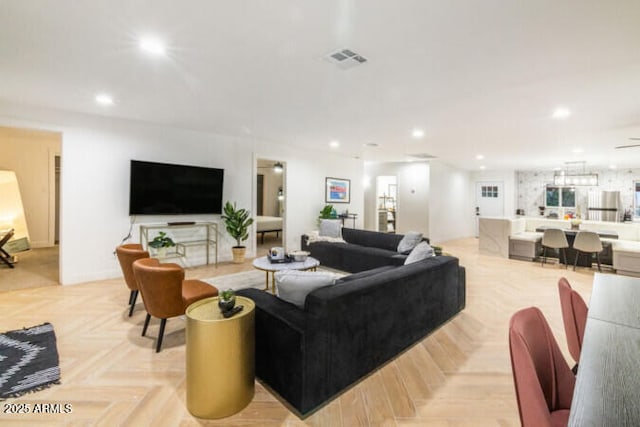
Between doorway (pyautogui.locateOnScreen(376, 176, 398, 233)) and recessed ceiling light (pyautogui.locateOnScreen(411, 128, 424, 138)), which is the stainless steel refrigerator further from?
recessed ceiling light (pyautogui.locateOnScreen(411, 128, 424, 138))

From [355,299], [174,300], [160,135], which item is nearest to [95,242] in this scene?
[160,135]

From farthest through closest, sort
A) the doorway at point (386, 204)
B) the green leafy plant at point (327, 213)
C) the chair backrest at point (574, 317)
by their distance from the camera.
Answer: the doorway at point (386, 204), the green leafy plant at point (327, 213), the chair backrest at point (574, 317)

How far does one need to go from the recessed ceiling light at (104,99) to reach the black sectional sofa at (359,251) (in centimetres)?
389

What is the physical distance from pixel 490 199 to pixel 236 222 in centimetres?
938

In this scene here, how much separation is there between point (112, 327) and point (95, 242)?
223 centimetres

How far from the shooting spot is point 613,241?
19.0 feet

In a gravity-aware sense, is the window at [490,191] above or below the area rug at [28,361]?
above

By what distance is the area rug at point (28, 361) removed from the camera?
80.7 inches

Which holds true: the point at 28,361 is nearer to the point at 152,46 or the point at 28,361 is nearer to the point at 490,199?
the point at 152,46

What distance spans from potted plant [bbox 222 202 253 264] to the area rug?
10.0 feet

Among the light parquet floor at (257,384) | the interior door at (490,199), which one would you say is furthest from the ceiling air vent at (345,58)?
the interior door at (490,199)

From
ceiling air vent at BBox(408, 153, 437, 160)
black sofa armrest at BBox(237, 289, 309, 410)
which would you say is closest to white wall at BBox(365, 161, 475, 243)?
ceiling air vent at BBox(408, 153, 437, 160)

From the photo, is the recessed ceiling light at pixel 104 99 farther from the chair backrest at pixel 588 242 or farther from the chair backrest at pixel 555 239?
the chair backrest at pixel 588 242

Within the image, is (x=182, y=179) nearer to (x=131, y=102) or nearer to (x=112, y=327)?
(x=131, y=102)
